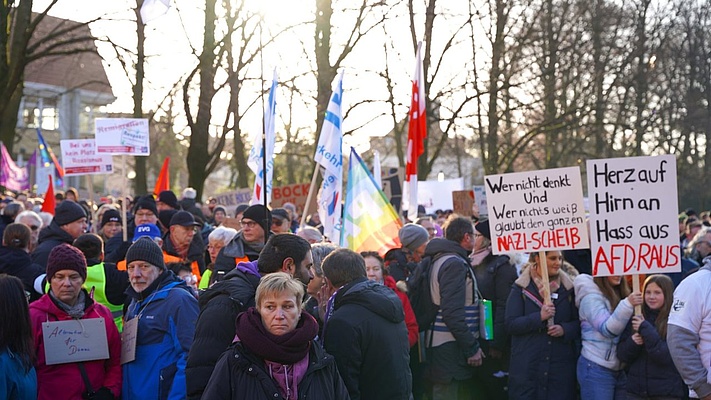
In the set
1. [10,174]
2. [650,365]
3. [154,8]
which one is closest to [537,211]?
[650,365]

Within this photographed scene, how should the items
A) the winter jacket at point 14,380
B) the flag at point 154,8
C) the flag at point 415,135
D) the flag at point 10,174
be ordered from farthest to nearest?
the flag at point 10,174
the flag at point 415,135
the flag at point 154,8
the winter jacket at point 14,380

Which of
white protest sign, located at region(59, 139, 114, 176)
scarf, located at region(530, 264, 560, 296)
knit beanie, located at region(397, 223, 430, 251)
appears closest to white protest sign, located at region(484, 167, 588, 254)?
scarf, located at region(530, 264, 560, 296)

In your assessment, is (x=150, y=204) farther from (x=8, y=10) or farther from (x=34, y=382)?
(x=8, y=10)

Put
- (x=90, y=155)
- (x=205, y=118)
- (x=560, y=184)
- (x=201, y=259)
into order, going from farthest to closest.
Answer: (x=205, y=118), (x=90, y=155), (x=201, y=259), (x=560, y=184)

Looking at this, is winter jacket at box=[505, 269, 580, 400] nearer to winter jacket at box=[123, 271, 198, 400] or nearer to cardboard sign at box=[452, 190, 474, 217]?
winter jacket at box=[123, 271, 198, 400]

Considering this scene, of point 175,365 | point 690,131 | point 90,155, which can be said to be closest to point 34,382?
point 175,365

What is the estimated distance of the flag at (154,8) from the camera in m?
11.5

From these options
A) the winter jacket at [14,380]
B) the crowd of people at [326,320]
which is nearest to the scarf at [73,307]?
the crowd of people at [326,320]

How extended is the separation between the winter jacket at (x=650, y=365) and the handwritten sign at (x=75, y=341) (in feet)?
13.0

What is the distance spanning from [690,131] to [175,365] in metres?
35.3

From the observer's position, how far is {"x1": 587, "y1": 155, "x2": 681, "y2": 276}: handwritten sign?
770 centimetres

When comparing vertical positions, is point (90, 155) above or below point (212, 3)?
below

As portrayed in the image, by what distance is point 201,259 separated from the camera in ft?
33.2

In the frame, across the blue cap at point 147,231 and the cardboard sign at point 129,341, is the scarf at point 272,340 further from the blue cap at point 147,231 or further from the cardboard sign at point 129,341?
the blue cap at point 147,231
